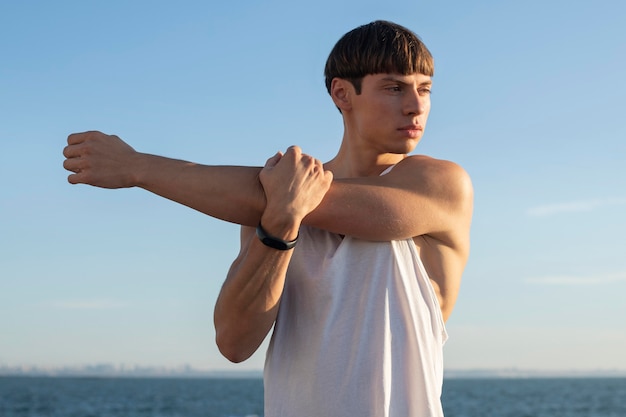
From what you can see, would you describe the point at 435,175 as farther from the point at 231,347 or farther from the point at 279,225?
the point at 231,347

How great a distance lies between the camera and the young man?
2.33 m

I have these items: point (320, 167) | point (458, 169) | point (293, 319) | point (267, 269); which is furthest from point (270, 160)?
point (458, 169)

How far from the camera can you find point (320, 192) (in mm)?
2322

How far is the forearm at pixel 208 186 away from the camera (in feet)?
7.68

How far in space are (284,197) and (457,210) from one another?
1.97 ft

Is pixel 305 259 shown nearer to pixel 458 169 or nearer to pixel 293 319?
pixel 293 319

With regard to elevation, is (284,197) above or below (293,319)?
above

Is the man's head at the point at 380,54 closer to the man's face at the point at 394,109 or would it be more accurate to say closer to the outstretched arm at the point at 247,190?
the man's face at the point at 394,109

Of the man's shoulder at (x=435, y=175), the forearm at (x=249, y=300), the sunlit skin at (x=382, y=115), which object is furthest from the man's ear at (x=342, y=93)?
the forearm at (x=249, y=300)

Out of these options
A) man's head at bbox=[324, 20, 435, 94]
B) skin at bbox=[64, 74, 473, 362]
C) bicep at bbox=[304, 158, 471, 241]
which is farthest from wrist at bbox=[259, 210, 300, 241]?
man's head at bbox=[324, 20, 435, 94]

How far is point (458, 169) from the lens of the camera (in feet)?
8.73

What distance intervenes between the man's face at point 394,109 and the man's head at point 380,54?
0.08 ft

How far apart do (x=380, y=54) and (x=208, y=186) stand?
2.01 ft

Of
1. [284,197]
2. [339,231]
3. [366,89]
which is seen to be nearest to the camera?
[284,197]
